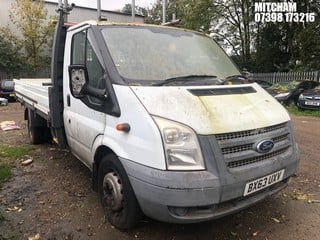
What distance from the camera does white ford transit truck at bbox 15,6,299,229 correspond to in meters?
2.99

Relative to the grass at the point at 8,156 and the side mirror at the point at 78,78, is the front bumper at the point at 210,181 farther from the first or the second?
the grass at the point at 8,156

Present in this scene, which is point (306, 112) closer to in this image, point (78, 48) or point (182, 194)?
point (78, 48)

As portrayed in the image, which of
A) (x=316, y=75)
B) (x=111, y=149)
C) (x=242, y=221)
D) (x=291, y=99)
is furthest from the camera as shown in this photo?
(x=316, y=75)

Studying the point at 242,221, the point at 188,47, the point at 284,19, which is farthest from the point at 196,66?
the point at 284,19

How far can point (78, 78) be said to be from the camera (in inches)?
153

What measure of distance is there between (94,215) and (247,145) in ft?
6.43

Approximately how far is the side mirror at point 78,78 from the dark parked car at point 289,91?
1350 cm

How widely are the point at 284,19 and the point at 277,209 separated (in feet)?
80.7

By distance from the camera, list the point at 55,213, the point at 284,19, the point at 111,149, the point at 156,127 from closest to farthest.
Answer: the point at 156,127 → the point at 111,149 → the point at 55,213 → the point at 284,19

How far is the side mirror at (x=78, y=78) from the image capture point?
3.76 meters

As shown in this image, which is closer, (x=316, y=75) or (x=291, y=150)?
(x=291, y=150)

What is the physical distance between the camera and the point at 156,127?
303 centimetres

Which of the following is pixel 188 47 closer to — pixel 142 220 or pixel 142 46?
pixel 142 46

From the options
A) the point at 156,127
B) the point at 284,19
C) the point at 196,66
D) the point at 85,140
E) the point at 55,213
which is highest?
the point at 284,19
